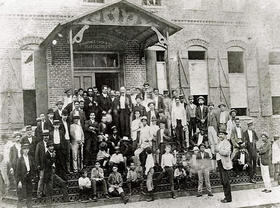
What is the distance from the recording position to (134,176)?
1107cm

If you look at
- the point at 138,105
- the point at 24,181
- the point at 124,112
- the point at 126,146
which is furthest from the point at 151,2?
the point at 24,181

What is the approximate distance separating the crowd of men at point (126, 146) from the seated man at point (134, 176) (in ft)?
0.09

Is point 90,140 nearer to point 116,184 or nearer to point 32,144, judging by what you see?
point 116,184

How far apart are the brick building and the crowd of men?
3.59ft

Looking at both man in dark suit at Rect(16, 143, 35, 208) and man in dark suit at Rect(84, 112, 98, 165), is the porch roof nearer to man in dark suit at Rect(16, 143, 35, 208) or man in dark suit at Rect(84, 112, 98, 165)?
man in dark suit at Rect(84, 112, 98, 165)

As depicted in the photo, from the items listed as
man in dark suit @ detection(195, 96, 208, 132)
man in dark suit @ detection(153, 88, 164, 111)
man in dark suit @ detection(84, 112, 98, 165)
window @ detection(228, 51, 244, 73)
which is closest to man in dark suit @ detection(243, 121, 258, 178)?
man in dark suit @ detection(195, 96, 208, 132)

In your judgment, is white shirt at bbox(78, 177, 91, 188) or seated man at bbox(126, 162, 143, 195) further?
seated man at bbox(126, 162, 143, 195)

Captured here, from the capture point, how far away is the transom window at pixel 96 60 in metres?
14.8

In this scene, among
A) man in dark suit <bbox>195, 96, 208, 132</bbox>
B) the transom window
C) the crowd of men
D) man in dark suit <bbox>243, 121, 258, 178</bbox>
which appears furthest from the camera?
the transom window

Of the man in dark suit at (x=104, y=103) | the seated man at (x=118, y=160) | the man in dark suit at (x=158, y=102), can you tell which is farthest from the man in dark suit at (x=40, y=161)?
the man in dark suit at (x=158, y=102)

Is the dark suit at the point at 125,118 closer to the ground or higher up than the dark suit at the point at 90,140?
higher up

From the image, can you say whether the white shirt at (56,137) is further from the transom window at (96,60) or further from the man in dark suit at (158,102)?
the transom window at (96,60)

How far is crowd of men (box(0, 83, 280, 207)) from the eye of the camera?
10.4 metres

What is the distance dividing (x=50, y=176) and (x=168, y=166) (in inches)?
124
